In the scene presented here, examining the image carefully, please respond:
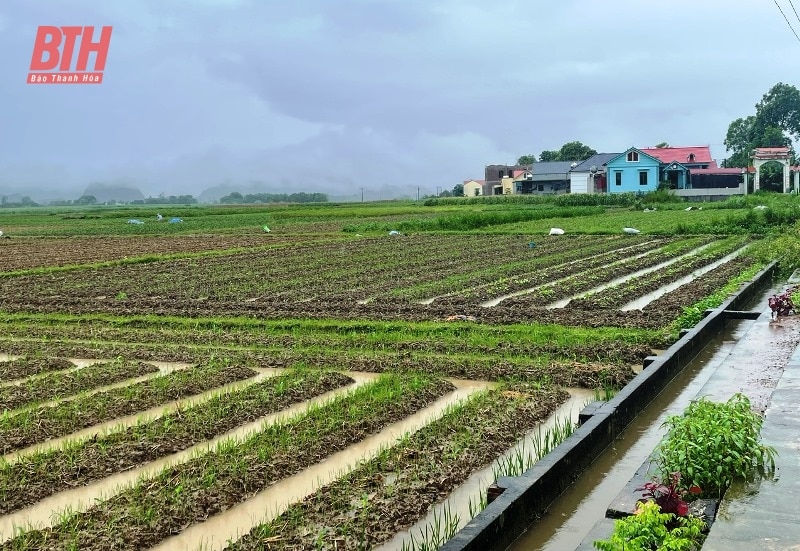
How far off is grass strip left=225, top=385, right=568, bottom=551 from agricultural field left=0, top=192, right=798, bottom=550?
0.02 m

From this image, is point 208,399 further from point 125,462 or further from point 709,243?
point 709,243

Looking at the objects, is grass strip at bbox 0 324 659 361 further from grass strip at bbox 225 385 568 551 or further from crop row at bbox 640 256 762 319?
grass strip at bbox 225 385 568 551

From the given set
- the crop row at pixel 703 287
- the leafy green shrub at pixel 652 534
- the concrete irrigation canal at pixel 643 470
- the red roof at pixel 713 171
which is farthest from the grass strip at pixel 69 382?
the red roof at pixel 713 171

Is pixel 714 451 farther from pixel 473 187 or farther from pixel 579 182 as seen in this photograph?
pixel 473 187

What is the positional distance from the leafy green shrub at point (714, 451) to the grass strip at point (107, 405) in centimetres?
500

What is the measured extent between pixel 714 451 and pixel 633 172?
64290 mm

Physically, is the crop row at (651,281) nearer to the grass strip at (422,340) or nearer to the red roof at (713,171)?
the grass strip at (422,340)

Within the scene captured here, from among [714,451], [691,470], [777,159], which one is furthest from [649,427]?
[777,159]

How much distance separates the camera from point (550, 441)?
7023 millimetres

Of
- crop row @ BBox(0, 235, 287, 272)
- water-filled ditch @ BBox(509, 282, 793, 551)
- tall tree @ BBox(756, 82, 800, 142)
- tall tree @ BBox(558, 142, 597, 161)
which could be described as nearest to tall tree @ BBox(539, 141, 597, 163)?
tall tree @ BBox(558, 142, 597, 161)

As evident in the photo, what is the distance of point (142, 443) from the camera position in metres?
6.81

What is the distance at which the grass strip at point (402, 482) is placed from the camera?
200 inches

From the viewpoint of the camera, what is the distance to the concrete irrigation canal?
4664 mm

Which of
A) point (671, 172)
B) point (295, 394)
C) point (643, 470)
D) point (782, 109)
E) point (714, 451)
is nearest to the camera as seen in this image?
point (714, 451)
